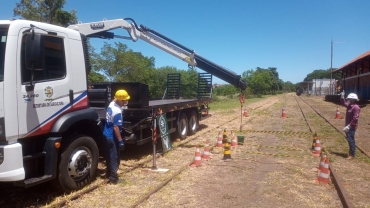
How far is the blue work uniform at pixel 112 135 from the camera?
5660 mm

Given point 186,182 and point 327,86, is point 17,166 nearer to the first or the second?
point 186,182

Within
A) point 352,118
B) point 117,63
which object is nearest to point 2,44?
point 352,118

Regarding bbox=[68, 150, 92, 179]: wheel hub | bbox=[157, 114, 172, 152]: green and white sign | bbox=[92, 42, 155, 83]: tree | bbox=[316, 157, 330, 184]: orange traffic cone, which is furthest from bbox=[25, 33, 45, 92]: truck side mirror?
bbox=[92, 42, 155, 83]: tree

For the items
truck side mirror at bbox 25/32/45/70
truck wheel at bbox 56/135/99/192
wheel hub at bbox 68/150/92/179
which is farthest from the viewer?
wheel hub at bbox 68/150/92/179

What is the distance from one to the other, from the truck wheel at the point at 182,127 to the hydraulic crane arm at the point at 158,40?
6.42 feet

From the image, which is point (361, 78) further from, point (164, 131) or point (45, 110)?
point (45, 110)

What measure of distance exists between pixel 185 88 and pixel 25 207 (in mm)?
48309

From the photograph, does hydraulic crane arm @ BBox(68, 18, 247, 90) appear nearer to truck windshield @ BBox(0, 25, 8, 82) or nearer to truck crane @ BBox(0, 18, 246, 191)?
truck crane @ BBox(0, 18, 246, 191)

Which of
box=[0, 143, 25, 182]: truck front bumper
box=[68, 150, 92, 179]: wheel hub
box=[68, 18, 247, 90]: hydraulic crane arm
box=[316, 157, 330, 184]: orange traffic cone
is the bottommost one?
box=[316, 157, 330, 184]: orange traffic cone

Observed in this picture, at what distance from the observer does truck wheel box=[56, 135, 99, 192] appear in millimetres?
4973

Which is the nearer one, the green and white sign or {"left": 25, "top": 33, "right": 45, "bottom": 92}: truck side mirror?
{"left": 25, "top": 33, "right": 45, "bottom": 92}: truck side mirror

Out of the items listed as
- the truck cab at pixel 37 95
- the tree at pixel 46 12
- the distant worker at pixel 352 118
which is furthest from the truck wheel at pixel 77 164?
the tree at pixel 46 12

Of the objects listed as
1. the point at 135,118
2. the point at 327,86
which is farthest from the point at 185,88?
the point at 135,118

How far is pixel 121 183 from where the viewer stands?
19.6ft
